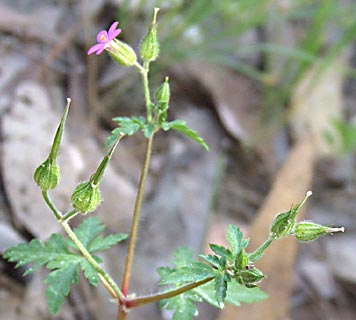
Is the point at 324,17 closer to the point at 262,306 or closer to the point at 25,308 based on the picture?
the point at 262,306

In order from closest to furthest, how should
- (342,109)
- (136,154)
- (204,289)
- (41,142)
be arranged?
1. (204,289)
2. (41,142)
3. (136,154)
4. (342,109)

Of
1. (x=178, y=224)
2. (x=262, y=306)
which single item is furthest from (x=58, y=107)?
(x=262, y=306)

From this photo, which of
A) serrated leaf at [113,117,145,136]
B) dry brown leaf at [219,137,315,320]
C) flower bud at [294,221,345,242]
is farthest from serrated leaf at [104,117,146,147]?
dry brown leaf at [219,137,315,320]

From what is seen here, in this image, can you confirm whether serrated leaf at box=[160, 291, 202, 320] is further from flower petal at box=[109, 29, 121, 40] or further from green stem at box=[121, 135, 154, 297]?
flower petal at box=[109, 29, 121, 40]

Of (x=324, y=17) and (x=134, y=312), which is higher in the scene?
(x=324, y=17)

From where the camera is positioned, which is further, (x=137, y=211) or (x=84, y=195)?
(x=137, y=211)

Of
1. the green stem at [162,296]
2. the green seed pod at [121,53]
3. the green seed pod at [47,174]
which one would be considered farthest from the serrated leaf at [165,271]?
the green seed pod at [121,53]

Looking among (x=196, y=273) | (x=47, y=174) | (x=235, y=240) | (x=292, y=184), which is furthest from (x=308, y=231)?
(x=292, y=184)

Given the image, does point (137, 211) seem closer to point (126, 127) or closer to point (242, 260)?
point (126, 127)

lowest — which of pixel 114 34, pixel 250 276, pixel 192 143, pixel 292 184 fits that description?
pixel 250 276
